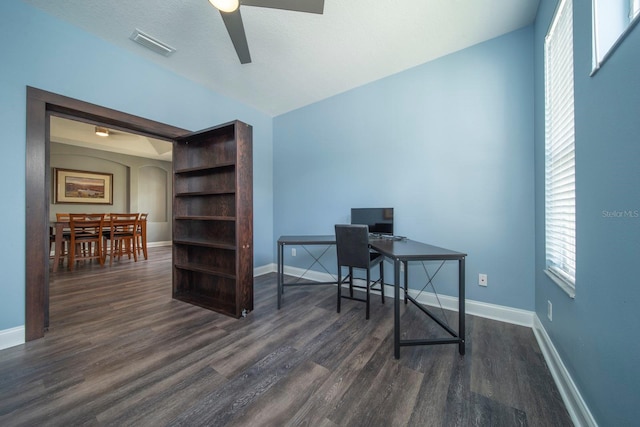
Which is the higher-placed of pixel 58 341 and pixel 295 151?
pixel 295 151

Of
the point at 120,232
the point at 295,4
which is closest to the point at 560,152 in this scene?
the point at 295,4

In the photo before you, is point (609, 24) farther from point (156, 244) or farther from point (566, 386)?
point (156, 244)

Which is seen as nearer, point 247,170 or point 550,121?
point 550,121

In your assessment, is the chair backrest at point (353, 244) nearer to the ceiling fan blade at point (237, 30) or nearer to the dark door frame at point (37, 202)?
the ceiling fan blade at point (237, 30)

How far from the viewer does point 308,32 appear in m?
2.10

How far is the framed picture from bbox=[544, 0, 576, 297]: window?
8.77 metres

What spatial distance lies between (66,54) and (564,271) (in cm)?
434

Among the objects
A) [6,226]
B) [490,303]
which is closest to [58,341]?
[6,226]

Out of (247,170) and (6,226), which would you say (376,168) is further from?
(6,226)

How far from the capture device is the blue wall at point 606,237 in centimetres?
76

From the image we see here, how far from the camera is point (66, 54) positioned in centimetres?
200

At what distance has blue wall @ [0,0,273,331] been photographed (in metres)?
1.73

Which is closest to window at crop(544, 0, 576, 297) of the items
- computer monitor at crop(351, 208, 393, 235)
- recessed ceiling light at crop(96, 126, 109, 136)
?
computer monitor at crop(351, 208, 393, 235)

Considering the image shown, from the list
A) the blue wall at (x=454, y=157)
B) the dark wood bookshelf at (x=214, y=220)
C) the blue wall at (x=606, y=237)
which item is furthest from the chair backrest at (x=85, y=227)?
the blue wall at (x=606, y=237)
